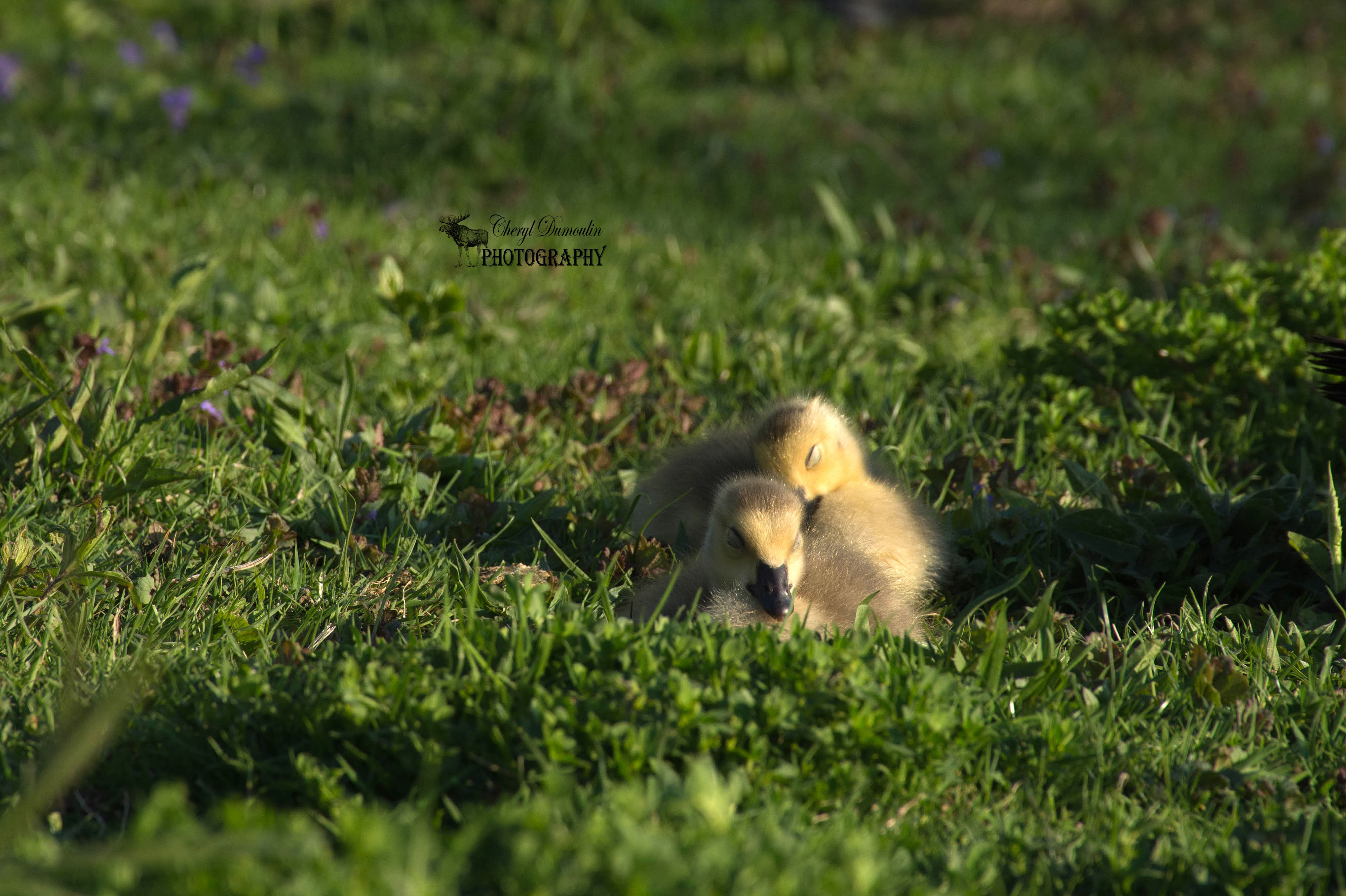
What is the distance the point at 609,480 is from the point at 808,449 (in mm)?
912

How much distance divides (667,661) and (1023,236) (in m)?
6.08

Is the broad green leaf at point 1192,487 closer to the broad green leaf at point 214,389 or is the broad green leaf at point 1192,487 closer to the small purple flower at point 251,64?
the broad green leaf at point 214,389

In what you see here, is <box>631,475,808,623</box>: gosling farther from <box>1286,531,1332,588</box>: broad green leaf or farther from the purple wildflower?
the purple wildflower

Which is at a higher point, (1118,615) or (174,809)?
(174,809)

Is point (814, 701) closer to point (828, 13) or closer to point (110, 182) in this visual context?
point (110, 182)

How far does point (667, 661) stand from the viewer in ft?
8.50

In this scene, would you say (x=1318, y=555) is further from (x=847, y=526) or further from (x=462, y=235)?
(x=462, y=235)

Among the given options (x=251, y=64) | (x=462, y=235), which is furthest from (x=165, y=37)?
(x=462, y=235)

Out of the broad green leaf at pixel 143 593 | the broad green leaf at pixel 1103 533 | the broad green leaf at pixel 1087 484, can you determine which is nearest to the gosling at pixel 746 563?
the broad green leaf at pixel 1103 533

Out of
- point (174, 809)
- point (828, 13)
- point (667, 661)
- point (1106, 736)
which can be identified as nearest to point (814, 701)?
point (667, 661)

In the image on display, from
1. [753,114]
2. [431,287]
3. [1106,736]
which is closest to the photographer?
[1106,736]

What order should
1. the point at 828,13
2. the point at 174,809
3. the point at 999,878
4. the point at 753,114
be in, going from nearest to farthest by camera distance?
the point at 174,809, the point at 999,878, the point at 753,114, the point at 828,13

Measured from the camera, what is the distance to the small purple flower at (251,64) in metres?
8.67

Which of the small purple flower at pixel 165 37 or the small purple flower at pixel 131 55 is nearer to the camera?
the small purple flower at pixel 131 55
